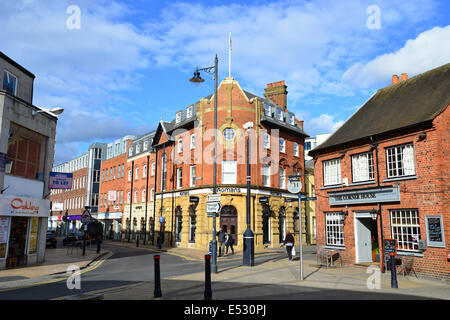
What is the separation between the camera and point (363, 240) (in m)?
17.2

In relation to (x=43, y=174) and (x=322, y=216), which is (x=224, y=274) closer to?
(x=322, y=216)

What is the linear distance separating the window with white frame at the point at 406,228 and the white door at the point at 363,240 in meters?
1.98

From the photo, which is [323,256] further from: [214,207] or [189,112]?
[189,112]

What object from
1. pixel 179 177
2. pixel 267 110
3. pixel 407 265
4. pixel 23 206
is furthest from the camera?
pixel 179 177

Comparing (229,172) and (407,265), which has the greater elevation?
(229,172)

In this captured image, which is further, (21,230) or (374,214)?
(21,230)

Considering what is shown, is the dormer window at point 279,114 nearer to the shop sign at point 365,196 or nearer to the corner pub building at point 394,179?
the corner pub building at point 394,179

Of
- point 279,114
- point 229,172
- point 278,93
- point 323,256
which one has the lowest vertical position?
point 323,256

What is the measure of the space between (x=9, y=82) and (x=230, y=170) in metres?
17.4

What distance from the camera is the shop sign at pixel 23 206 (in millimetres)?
16312

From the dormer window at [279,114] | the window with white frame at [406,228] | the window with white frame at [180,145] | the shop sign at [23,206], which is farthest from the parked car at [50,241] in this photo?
the window with white frame at [406,228]

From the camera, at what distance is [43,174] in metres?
19.8

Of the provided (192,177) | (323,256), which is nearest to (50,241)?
(192,177)
